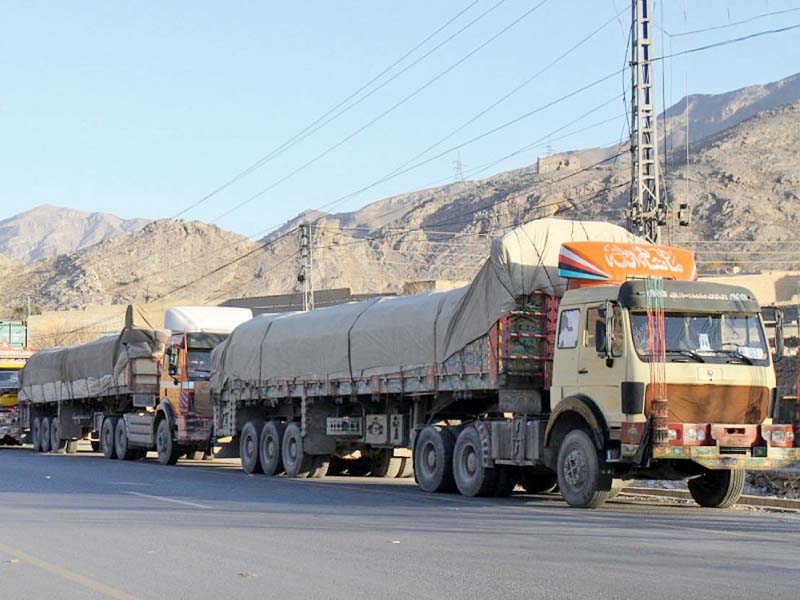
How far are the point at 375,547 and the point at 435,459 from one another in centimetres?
797

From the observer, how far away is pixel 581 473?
55.6 ft

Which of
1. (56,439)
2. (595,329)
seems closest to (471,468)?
(595,329)

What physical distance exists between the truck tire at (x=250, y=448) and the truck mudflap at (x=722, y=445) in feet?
39.3

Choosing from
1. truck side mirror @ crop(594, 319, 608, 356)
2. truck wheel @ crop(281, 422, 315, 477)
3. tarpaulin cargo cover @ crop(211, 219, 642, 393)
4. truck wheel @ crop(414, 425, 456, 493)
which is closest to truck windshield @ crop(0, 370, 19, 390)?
tarpaulin cargo cover @ crop(211, 219, 642, 393)

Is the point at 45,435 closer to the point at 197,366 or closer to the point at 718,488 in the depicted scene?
the point at 197,366

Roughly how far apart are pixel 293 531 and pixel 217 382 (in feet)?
48.5

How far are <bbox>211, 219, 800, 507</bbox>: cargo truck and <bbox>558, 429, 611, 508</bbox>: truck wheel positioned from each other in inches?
0.9

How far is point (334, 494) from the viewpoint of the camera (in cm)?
1984

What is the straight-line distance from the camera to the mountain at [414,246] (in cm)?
12850

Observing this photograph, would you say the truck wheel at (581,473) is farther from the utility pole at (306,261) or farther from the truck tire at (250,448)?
the utility pole at (306,261)

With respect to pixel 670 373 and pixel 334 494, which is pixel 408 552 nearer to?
pixel 670 373

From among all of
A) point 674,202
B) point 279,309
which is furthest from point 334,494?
point 674,202

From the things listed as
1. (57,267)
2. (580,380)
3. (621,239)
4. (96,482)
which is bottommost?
(96,482)

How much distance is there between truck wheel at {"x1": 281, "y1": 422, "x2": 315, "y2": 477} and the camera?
976 inches
